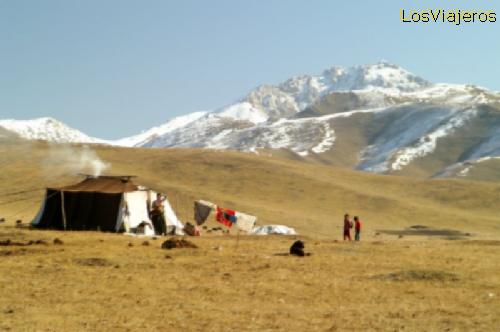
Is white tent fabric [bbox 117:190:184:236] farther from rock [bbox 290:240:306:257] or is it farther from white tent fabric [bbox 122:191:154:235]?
rock [bbox 290:240:306:257]

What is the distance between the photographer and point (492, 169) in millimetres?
129375

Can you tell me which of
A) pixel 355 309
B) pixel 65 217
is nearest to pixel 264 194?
pixel 65 217

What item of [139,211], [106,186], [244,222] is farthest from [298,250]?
[106,186]

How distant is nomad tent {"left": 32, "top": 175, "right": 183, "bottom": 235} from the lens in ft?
103

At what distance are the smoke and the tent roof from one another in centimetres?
1685

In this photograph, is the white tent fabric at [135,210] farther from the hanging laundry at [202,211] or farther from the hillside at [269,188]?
the hillside at [269,188]

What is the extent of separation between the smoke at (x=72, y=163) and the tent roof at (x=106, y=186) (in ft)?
55.3

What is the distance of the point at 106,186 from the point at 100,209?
1.67 metres

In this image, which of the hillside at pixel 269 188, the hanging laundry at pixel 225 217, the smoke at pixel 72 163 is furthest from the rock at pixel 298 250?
the smoke at pixel 72 163

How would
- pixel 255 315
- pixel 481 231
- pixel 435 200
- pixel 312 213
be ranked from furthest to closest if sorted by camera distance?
1. pixel 435 200
2. pixel 312 213
3. pixel 481 231
4. pixel 255 315

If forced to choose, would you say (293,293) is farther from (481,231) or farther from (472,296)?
(481,231)

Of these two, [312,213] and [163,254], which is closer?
[163,254]

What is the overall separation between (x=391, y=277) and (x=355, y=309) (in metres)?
4.46

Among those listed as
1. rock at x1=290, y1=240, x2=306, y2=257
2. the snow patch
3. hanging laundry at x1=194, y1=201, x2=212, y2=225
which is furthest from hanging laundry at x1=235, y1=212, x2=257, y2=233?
the snow patch
